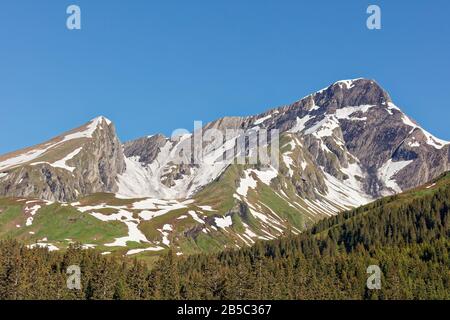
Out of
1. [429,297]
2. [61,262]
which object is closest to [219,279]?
[61,262]

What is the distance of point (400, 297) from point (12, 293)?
11258cm

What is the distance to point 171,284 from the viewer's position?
184 meters

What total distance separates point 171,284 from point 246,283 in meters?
22.5
